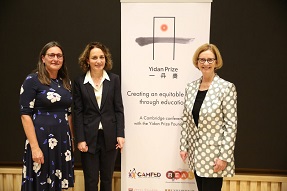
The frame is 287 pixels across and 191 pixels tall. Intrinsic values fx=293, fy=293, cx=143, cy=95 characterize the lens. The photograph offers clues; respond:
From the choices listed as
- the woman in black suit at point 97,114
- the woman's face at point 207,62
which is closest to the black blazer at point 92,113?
the woman in black suit at point 97,114

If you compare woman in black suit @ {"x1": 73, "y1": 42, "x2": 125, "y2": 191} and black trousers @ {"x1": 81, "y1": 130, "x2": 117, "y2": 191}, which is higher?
woman in black suit @ {"x1": 73, "y1": 42, "x2": 125, "y2": 191}

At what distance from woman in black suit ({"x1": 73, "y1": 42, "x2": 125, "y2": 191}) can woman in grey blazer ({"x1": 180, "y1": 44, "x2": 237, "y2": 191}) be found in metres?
0.66

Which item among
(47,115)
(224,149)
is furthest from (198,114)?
(47,115)

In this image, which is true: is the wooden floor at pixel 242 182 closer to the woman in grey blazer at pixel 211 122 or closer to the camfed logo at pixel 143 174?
the camfed logo at pixel 143 174

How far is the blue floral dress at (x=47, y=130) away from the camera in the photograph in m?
2.20

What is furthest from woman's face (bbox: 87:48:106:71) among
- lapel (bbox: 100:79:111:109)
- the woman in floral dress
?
the woman in floral dress

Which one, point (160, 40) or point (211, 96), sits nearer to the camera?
point (211, 96)

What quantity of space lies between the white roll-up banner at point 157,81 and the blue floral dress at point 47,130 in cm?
67

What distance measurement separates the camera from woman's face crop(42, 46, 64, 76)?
2250 millimetres

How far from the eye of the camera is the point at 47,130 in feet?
7.39

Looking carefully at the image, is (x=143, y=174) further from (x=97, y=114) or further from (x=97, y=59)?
(x=97, y=59)

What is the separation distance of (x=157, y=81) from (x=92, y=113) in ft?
2.23

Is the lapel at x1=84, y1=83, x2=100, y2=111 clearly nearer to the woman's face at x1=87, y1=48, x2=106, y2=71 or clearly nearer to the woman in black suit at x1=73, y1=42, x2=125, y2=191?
the woman in black suit at x1=73, y1=42, x2=125, y2=191

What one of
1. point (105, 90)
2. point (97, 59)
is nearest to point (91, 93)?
point (105, 90)
